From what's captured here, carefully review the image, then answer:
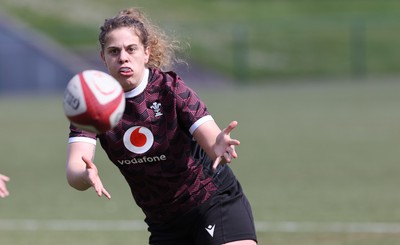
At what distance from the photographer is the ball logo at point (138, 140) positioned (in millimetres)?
5555

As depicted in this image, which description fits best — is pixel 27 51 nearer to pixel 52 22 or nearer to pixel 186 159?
pixel 52 22

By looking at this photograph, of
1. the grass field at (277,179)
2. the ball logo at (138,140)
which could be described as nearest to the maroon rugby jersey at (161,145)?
the ball logo at (138,140)

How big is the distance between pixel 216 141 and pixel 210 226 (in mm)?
664

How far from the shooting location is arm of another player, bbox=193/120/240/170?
17.0ft

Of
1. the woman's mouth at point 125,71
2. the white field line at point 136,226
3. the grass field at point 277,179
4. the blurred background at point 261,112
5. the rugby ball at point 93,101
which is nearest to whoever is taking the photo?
the rugby ball at point 93,101

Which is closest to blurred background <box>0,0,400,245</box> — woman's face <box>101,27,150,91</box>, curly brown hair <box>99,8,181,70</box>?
curly brown hair <box>99,8,181,70</box>

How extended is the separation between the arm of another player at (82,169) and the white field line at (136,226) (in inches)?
138

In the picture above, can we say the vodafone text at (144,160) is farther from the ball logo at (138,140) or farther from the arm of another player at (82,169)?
the arm of another player at (82,169)

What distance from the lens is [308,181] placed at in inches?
462

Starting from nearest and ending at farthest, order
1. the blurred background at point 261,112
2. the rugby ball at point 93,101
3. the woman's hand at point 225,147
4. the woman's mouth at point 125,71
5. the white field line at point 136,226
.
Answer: the rugby ball at point 93,101, the woman's hand at point 225,147, the woman's mouth at point 125,71, the white field line at point 136,226, the blurred background at point 261,112

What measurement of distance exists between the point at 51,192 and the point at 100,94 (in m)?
6.75

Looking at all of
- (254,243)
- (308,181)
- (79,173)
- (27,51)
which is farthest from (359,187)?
(27,51)

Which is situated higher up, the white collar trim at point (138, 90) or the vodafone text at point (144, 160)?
the white collar trim at point (138, 90)

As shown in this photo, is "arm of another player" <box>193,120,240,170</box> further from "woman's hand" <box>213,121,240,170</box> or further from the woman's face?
the woman's face
